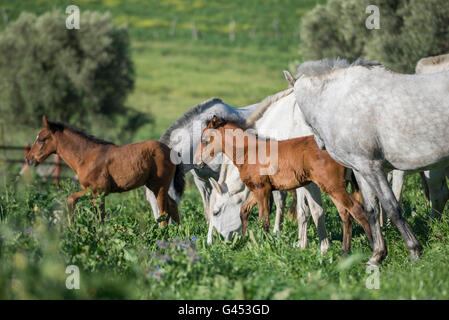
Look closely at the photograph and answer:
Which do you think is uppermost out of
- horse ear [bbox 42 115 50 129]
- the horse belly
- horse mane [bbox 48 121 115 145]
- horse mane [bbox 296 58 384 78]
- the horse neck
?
horse mane [bbox 296 58 384 78]

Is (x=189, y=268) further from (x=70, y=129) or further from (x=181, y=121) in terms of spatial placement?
(x=181, y=121)

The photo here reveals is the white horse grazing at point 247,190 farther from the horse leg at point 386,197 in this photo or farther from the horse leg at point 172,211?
the horse leg at point 386,197

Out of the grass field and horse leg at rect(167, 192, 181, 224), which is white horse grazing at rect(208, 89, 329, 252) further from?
horse leg at rect(167, 192, 181, 224)

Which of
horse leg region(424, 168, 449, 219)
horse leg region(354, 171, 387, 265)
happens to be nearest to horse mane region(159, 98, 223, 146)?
horse leg region(354, 171, 387, 265)

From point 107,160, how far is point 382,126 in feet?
13.0

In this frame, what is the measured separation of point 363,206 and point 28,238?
3.74 metres

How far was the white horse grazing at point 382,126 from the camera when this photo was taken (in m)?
5.62

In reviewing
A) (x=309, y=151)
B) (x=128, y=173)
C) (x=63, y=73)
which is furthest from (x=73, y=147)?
(x=63, y=73)

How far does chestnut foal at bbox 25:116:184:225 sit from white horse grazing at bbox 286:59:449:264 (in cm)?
278

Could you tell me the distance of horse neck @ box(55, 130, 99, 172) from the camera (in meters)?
7.97

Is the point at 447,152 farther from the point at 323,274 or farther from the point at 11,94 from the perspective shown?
the point at 11,94
